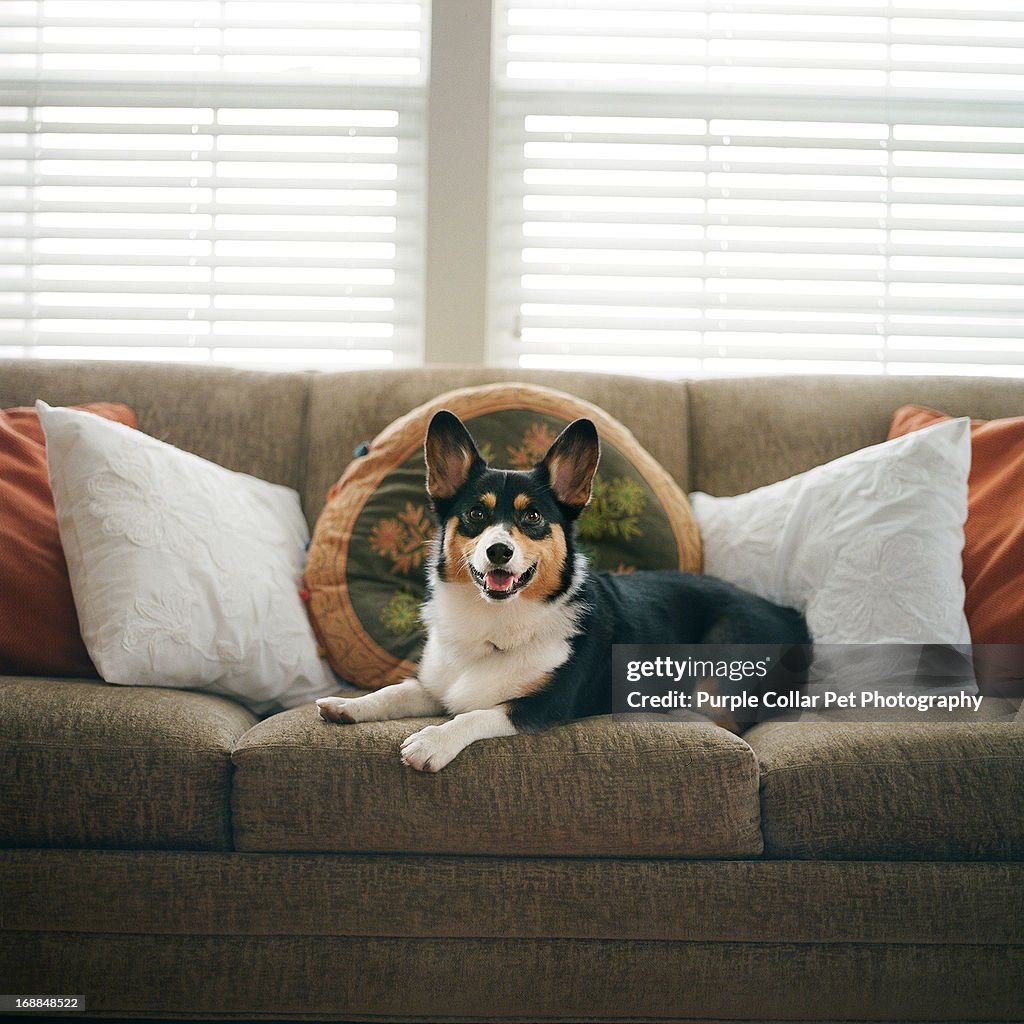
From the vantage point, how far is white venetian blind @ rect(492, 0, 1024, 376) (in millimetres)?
2850

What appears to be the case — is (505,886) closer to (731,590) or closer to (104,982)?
(104,982)

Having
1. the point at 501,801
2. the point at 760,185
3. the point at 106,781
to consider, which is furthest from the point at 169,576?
the point at 760,185

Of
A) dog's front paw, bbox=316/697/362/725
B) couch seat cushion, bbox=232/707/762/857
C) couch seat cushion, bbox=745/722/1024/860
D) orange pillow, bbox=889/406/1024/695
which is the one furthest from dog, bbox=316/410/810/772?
orange pillow, bbox=889/406/1024/695

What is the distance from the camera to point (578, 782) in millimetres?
1422

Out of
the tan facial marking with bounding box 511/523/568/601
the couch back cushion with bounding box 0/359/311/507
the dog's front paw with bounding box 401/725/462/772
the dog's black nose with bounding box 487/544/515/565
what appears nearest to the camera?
the dog's front paw with bounding box 401/725/462/772

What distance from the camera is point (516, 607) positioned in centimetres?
168

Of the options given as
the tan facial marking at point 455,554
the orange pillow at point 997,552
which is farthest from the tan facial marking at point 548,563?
the orange pillow at point 997,552

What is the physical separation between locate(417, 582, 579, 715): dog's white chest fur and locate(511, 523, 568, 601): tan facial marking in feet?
0.08

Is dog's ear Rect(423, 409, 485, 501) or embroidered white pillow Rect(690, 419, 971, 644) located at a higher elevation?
dog's ear Rect(423, 409, 485, 501)

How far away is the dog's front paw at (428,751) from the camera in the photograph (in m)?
1.40

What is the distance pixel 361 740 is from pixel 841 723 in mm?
848

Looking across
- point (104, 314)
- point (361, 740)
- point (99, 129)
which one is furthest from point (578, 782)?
point (99, 129)

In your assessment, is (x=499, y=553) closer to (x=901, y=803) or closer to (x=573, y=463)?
(x=573, y=463)

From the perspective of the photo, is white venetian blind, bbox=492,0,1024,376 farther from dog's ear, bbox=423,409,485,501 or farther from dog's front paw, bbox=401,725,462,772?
dog's front paw, bbox=401,725,462,772
